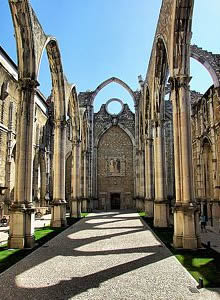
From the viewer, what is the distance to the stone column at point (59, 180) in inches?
546

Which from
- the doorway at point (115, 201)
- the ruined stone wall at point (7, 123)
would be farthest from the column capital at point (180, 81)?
the doorway at point (115, 201)

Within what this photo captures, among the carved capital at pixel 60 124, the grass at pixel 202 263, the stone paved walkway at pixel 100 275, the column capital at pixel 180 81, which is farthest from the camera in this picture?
the carved capital at pixel 60 124

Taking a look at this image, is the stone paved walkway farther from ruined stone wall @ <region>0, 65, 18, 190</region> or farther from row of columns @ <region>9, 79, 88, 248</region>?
ruined stone wall @ <region>0, 65, 18, 190</region>

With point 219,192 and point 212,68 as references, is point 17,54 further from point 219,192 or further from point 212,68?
point 219,192

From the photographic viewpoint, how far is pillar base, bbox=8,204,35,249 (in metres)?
8.62

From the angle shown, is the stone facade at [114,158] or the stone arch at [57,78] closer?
the stone arch at [57,78]

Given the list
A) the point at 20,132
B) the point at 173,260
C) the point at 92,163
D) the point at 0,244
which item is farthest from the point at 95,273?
the point at 92,163

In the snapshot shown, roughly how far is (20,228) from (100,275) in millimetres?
4011

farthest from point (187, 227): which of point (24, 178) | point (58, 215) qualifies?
point (58, 215)

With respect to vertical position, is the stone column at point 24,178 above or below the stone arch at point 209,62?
below

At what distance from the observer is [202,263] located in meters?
6.50

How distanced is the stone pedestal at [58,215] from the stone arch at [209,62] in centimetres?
1186

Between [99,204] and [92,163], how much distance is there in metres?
4.35

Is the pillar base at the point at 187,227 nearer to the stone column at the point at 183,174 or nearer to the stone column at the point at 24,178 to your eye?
the stone column at the point at 183,174
